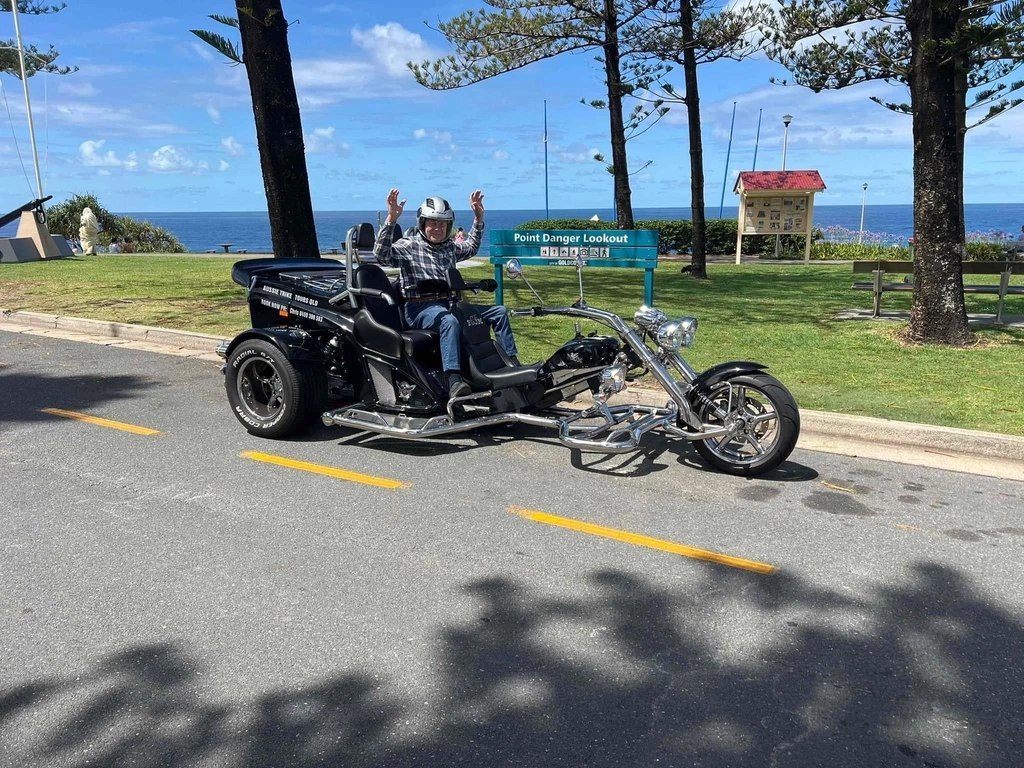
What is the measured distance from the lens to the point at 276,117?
10984 millimetres

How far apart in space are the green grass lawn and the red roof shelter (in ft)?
6.97

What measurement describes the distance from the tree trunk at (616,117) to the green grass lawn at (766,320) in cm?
154

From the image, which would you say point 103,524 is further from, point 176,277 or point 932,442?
point 176,277

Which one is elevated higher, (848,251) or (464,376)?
(848,251)

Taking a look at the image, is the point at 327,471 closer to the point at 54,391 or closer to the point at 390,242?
the point at 390,242

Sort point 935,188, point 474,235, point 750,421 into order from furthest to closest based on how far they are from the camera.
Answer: point 935,188 → point 474,235 → point 750,421

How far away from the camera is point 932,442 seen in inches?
228

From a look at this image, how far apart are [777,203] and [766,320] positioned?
12.1 m

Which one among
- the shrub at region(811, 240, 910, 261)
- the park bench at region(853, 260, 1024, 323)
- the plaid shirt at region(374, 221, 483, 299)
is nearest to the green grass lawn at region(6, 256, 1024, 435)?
the park bench at region(853, 260, 1024, 323)

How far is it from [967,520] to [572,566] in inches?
89.9

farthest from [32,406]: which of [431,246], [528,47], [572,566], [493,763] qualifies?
[528,47]

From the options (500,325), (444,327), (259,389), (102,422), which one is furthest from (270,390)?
(500,325)

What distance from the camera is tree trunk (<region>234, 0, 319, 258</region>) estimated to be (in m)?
10.7

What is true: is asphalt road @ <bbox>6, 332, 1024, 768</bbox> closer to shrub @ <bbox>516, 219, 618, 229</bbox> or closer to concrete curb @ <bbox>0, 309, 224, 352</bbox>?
concrete curb @ <bbox>0, 309, 224, 352</bbox>
